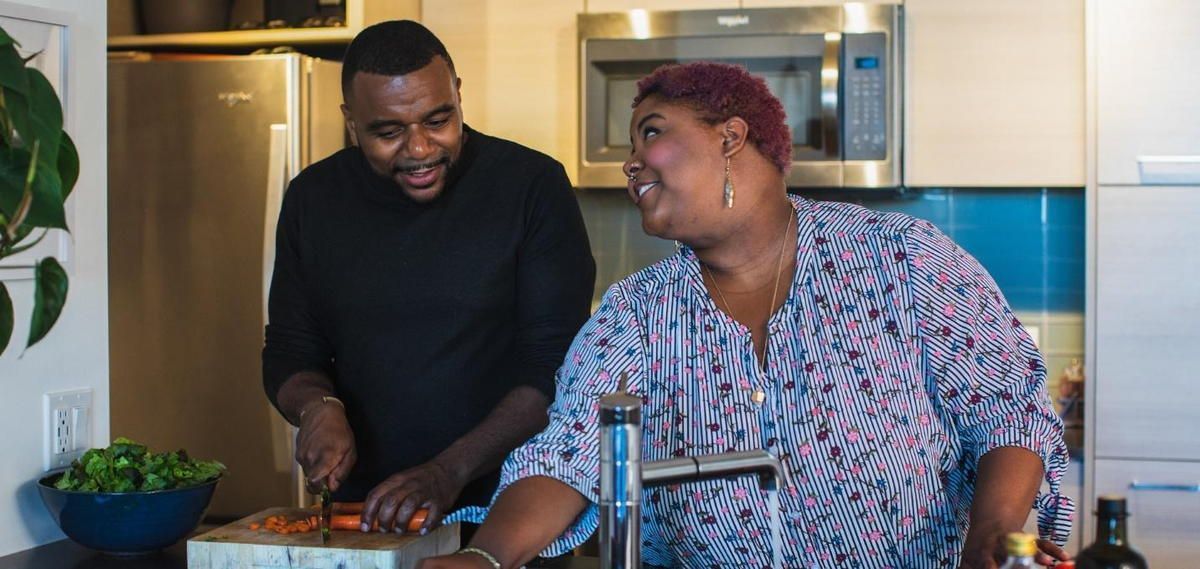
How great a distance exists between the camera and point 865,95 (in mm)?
3311

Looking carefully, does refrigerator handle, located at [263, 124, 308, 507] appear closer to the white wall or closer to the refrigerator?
the refrigerator

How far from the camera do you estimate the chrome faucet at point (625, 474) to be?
3.65 feet

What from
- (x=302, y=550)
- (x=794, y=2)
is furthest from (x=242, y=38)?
(x=302, y=550)

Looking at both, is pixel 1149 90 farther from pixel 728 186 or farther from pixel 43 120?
pixel 43 120

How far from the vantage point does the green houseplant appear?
1323 mm

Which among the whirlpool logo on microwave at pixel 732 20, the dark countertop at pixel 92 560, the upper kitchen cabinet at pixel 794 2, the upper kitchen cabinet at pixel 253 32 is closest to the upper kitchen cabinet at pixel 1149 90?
the upper kitchen cabinet at pixel 794 2

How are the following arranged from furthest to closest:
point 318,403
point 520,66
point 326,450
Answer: point 520,66 < point 318,403 < point 326,450

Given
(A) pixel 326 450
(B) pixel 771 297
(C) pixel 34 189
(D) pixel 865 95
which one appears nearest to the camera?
(C) pixel 34 189

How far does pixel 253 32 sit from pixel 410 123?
1782mm

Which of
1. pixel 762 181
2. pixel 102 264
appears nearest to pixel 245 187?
pixel 102 264

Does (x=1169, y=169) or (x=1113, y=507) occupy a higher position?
(x=1169, y=169)

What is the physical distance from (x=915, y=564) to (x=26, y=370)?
1349 millimetres

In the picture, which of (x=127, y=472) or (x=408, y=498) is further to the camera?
(x=127, y=472)

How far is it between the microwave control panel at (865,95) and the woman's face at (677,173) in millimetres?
1765
